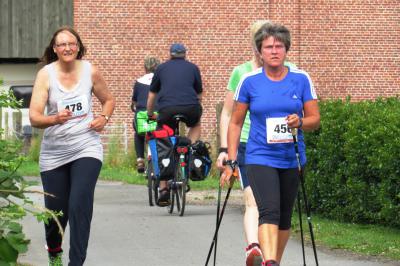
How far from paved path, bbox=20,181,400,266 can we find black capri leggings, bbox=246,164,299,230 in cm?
212

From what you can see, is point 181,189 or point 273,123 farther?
point 181,189

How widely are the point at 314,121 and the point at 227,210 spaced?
7.12 m

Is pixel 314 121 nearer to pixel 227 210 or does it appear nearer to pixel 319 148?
pixel 319 148

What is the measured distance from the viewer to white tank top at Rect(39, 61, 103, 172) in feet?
27.1

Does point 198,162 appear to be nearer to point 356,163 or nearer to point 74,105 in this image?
point 356,163

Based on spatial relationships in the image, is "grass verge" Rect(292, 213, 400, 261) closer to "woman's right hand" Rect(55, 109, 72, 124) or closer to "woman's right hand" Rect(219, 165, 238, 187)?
"woman's right hand" Rect(219, 165, 238, 187)

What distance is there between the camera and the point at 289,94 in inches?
304

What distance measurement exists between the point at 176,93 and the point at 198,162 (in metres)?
0.84

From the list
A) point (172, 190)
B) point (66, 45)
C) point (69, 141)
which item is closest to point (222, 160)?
point (69, 141)

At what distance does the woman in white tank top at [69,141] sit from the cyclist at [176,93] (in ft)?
17.9

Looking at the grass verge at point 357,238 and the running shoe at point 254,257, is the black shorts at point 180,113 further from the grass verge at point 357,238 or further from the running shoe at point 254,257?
the running shoe at point 254,257

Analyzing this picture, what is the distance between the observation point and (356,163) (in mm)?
12312

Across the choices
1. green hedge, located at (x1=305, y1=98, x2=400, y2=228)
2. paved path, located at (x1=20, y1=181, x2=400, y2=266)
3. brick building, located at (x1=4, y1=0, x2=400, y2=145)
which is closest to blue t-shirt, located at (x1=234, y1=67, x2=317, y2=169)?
paved path, located at (x1=20, y1=181, x2=400, y2=266)

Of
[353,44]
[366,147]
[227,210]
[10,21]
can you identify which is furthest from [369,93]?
[366,147]
